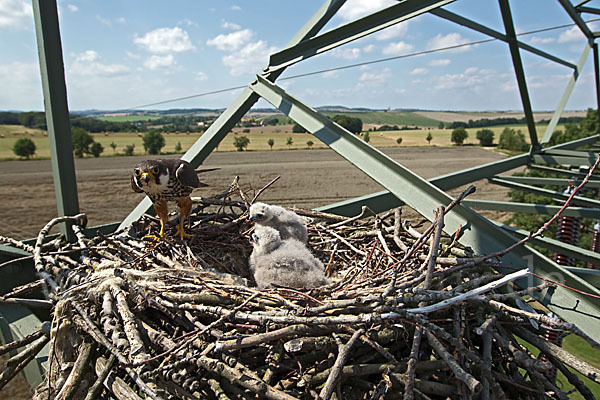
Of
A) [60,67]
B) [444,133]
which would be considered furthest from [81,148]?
[444,133]

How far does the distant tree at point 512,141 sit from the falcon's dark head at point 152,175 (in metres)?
35.5

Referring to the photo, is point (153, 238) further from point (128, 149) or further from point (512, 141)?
point (512, 141)

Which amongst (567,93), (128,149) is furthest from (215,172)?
(567,93)

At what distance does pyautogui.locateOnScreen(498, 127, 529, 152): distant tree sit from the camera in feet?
107

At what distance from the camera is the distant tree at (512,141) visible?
107 feet

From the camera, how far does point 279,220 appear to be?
275cm

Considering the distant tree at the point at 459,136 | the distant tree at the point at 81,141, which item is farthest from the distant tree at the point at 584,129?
the distant tree at the point at 81,141

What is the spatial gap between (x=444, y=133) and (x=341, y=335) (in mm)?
45419

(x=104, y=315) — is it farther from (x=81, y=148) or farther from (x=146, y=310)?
(x=81, y=148)

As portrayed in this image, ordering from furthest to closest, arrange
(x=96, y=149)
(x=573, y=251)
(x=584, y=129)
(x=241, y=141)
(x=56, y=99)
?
(x=96, y=149), (x=241, y=141), (x=584, y=129), (x=573, y=251), (x=56, y=99)

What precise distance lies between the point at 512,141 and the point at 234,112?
3634 centimetres

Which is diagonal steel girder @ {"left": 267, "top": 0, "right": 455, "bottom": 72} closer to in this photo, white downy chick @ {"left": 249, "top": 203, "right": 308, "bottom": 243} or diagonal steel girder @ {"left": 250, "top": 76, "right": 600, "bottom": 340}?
diagonal steel girder @ {"left": 250, "top": 76, "right": 600, "bottom": 340}

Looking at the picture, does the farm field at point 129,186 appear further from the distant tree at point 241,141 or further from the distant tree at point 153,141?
the distant tree at point 153,141

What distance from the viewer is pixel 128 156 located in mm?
24797
